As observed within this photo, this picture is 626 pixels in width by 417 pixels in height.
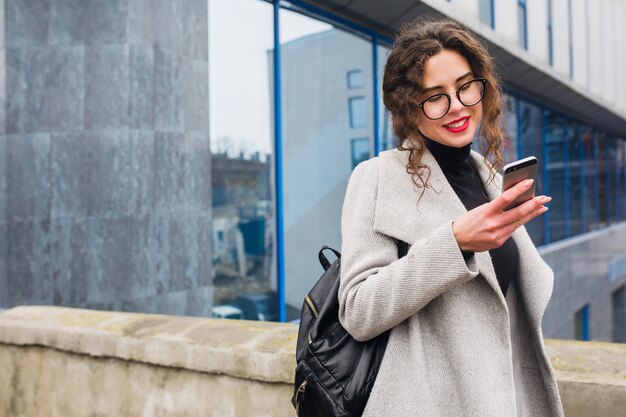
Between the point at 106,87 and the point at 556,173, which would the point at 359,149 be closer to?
the point at 106,87

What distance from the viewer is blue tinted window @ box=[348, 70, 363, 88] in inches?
248

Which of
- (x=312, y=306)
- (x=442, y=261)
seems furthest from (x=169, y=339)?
(x=442, y=261)

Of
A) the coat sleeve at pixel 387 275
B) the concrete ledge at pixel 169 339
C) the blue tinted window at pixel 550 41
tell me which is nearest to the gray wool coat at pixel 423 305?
the coat sleeve at pixel 387 275

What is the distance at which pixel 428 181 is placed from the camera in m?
1.33

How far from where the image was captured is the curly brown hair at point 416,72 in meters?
1.32

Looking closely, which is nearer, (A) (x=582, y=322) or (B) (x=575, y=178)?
(A) (x=582, y=322)

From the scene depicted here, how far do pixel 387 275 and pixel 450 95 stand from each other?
18.9 inches

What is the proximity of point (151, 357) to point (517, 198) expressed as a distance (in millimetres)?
1773

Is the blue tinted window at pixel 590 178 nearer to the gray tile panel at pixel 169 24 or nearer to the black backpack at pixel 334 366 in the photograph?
the gray tile panel at pixel 169 24

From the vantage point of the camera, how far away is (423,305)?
3.77ft

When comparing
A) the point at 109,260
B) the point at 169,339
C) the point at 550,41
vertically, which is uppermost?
the point at 550,41

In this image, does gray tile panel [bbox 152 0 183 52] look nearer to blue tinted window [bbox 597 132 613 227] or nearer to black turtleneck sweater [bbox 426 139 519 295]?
black turtleneck sweater [bbox 426 139 519 295]

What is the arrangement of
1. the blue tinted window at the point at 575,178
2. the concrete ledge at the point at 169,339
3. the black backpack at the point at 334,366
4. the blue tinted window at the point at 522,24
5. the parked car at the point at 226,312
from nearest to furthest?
the black backpack at the point at 334,366, the concrete ledge at the point at 169,339, the parked car at the point at 226,312, the blue tinted window at the point at 522,24, the blue tinted window at the point at 575,178

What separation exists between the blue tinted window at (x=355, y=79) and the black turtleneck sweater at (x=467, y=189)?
16.3ft
